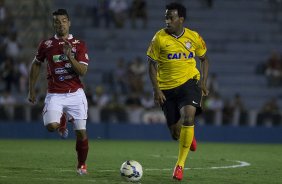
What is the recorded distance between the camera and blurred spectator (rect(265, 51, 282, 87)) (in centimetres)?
2950

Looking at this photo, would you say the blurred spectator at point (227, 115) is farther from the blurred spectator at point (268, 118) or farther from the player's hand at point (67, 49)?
the player's hand at point (67, 49)

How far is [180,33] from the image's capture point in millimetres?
12344

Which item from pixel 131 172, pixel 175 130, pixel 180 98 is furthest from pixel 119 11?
pixel 131 172

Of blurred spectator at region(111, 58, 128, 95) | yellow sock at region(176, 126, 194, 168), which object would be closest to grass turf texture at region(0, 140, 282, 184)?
yellow sock at region(176, 126, 194, 168)

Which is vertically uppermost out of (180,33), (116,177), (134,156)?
(180,33)

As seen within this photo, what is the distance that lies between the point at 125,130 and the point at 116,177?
1399 centimetres

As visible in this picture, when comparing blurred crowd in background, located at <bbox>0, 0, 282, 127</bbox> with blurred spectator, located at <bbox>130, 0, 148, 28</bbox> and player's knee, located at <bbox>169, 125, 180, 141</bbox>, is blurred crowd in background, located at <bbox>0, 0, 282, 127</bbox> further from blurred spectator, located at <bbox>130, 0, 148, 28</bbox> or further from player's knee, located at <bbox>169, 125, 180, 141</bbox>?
player's knee, located at <bbox>169, 125, 180, 141</bbox>

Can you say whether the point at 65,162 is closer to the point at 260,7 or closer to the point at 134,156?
the point at 134,156

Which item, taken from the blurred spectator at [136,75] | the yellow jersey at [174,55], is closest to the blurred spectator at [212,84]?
the blurred spectator at [136,75]

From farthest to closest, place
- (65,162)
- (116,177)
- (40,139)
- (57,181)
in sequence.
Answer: (40,139), (65,162), (116,177), (57,181)

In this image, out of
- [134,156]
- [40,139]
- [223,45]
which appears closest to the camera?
[134,156]

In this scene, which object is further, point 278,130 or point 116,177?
point 278,130

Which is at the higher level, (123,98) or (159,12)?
(159,12)

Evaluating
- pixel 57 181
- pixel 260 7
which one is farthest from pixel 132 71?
pixel 57 181
